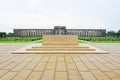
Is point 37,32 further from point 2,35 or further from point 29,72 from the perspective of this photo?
point 29,72

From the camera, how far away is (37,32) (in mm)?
76812

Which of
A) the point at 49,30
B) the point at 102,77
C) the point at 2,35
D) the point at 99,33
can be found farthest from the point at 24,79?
the point at 99,33

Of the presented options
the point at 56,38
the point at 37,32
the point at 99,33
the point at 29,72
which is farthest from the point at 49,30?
the point at 29,72

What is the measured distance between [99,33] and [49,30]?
25.5 meters

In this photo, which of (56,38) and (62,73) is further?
(56,38)

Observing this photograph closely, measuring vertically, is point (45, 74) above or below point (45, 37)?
below

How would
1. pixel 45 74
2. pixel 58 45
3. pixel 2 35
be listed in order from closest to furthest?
1. pixel 45 74
2. pixel 58 45
3. pixel 2 35

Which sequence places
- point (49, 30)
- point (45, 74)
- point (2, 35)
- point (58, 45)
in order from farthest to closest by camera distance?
point (49, 30) → point (2, 35) → point (58, 45) → point (45, 74)

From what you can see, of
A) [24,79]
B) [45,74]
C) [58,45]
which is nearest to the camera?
[24,79]

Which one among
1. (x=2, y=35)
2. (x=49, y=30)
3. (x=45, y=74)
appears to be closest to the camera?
(x=45, y=74)

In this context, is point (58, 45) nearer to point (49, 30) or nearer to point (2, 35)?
point (2, 35)

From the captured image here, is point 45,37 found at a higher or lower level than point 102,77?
higher

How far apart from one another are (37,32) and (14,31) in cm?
1178

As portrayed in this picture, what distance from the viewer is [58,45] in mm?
13438
